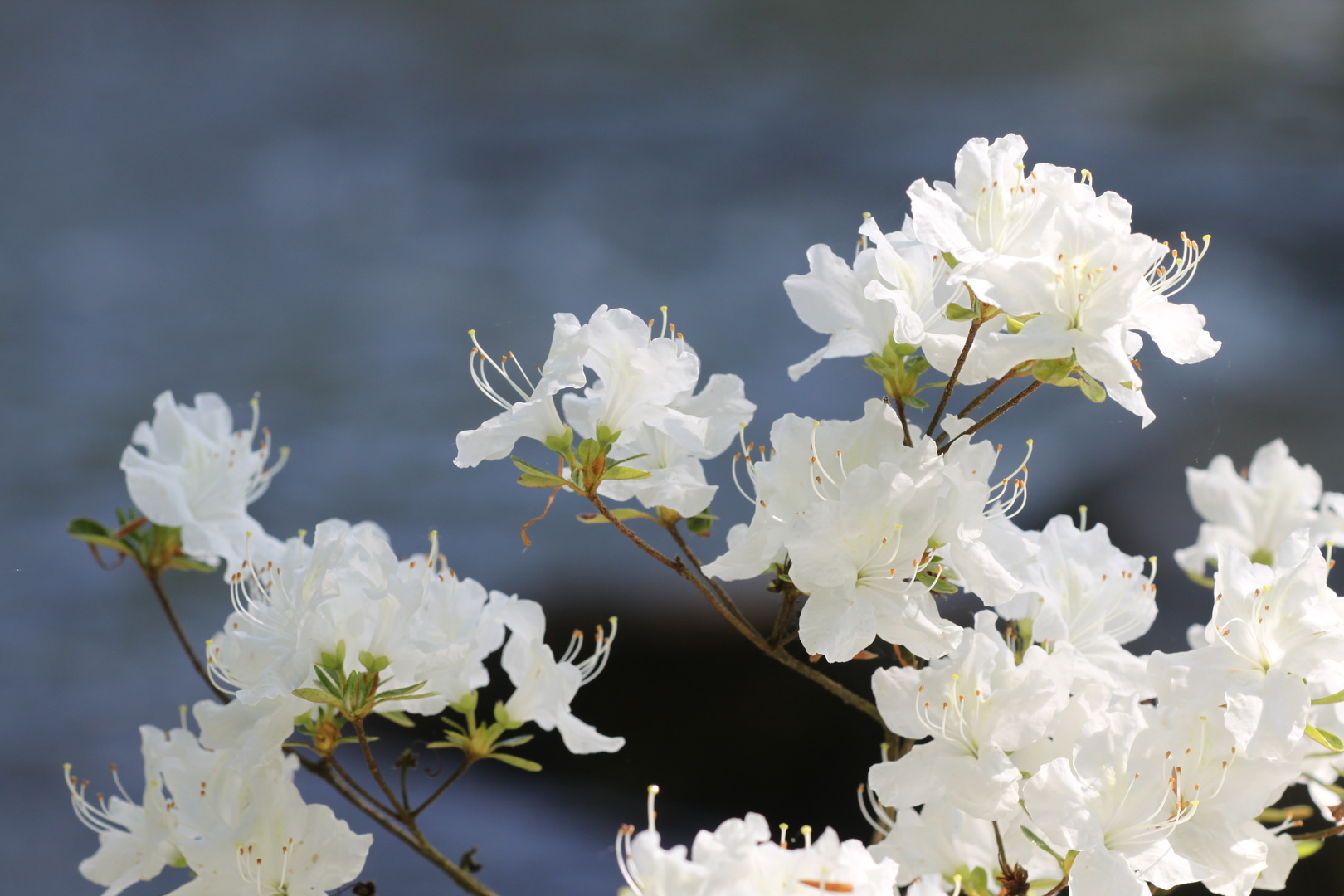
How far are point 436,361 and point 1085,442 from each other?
1086 mm

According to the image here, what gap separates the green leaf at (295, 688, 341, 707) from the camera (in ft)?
2.38

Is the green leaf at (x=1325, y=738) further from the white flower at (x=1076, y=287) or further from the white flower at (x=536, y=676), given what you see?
the white flower at (x=536, y=676)

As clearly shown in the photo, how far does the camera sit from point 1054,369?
0.67m

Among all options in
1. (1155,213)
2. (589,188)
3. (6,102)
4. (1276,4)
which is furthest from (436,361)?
(1276,4)

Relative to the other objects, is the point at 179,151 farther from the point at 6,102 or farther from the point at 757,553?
the point at 757,553

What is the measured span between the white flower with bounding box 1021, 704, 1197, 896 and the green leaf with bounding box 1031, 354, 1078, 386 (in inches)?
8.9

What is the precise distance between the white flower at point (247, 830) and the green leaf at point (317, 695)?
0.08 m

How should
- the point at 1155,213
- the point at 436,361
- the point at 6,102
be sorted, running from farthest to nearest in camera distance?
the point at 1155,213 < the point at 436,361 < the point at 6,102

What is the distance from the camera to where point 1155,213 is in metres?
1.93

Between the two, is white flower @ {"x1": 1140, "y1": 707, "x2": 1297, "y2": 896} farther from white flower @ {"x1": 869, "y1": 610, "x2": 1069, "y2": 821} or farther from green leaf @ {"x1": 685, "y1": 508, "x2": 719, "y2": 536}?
green leaf @ {"x1": 685, "y1": 508, "x2": 719, "y2": 536}

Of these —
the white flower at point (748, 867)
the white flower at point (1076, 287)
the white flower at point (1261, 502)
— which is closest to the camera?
the white flower at point (748, 867)

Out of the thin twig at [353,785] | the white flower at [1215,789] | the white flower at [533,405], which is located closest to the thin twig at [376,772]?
the thin twig at [353,785]

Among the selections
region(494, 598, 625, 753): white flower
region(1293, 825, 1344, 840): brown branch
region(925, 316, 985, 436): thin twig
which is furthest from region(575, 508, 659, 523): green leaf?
region(1293, 825, 1344, 840): brown branch

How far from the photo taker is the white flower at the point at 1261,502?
1.16m
